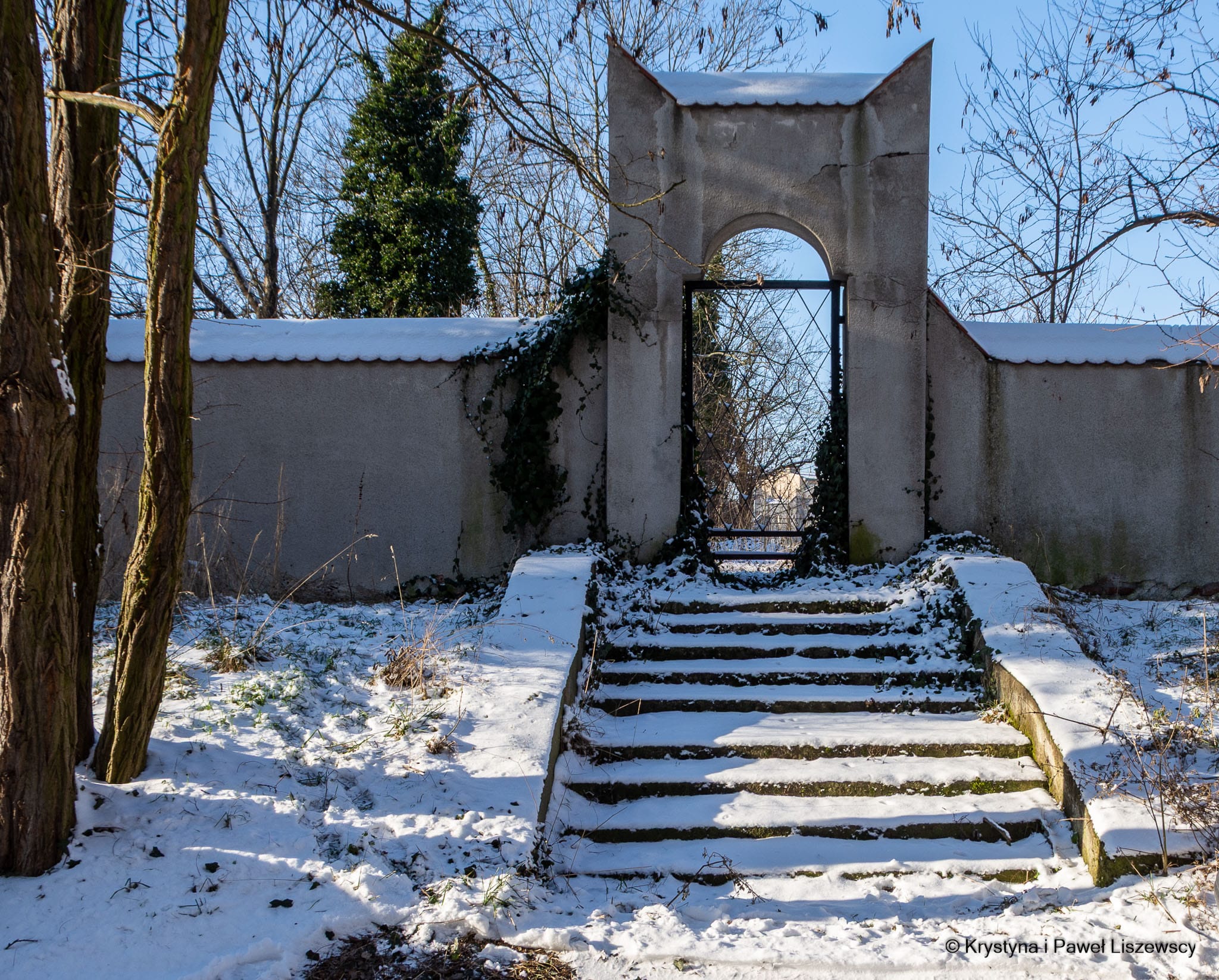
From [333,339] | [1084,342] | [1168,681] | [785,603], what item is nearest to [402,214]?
[333,339]

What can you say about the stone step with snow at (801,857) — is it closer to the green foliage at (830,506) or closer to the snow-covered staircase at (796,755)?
the snow-covered staircase at (796,755)

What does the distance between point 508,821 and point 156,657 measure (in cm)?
156

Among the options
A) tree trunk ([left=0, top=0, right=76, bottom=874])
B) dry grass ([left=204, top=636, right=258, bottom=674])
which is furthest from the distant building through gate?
tree trunk ([left=0, top=0, right=76, bottom=874])

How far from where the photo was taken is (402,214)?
14031 mm

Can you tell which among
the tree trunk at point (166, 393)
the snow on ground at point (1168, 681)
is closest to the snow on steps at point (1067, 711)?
the snow on ground at point (1168, 681)

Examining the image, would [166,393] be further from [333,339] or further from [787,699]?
[333,339]

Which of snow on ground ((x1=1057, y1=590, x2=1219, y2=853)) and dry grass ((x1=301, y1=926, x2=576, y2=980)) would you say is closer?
dry grass ((x1=301, y1=926, x2=576, y2=980))

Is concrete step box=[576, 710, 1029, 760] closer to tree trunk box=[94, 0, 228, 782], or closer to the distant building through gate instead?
tree trunk box=[94, 0, 228, 782]

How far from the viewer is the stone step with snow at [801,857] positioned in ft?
12.5

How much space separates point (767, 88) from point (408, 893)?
639 centimetres

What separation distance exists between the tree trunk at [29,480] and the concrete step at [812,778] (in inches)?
86.9

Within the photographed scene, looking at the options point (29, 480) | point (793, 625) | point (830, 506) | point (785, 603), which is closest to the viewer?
point (29, 480)

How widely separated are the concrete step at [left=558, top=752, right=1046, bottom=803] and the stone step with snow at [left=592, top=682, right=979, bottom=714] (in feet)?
1.88

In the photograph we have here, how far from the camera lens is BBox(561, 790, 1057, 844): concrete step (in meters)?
4.09
